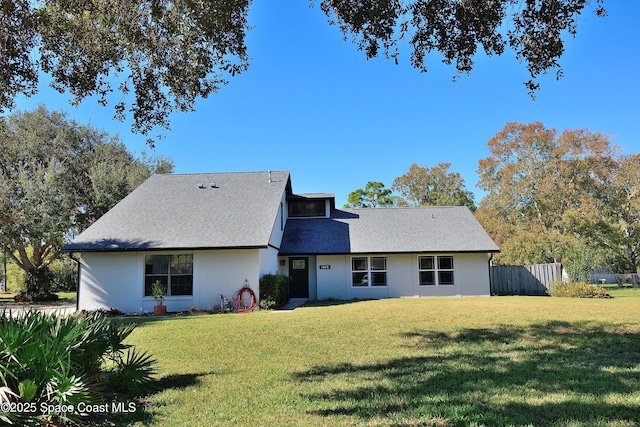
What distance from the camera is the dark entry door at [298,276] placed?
66.1 ft

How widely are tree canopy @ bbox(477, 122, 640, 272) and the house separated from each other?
12526 millimetres

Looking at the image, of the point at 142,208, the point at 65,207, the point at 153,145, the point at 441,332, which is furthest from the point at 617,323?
the point at 65,207

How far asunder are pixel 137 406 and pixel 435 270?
16352mm

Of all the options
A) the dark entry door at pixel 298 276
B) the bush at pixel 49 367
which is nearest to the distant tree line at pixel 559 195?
the dark entry door at pixel 298 276

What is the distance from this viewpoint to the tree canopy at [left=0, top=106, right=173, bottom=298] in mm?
22625

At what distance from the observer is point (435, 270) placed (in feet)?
64.4

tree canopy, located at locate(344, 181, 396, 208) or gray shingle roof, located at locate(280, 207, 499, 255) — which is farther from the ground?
tree canopy, located at locate(344, 181, 396, 208)

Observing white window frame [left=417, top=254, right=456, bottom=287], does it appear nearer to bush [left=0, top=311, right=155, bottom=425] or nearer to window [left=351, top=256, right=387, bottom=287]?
window [left=351, top=256, right=387, bottom=287]

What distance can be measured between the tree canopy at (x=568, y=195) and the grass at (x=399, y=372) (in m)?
21.8

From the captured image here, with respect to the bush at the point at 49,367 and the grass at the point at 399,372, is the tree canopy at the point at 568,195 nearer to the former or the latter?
the grass at the point at 399,372

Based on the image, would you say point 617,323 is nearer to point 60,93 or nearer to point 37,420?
point 37,420

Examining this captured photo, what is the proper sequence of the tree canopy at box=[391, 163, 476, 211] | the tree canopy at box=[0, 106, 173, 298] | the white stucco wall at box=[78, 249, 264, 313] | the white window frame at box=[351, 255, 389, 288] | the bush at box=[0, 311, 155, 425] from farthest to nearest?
1. the tree canopy at box=[391, 163, 476, 211]
2. the tree canopy at box=[0, 106, 173, 298]
3. the white window frame at box=[351, 255, 389, 288]
4. the white stucco wall at box=[78, 249, 264, 313]
5. the bush at box=[0, 311, 155, 425]

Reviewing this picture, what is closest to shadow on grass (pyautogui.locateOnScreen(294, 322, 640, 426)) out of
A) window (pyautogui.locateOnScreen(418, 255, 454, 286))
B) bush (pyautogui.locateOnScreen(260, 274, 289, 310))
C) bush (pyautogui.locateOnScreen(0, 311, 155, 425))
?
bush (pyautogui.locateOnScreen(0, 311, 155, 425))

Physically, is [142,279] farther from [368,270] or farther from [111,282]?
[368,270]
